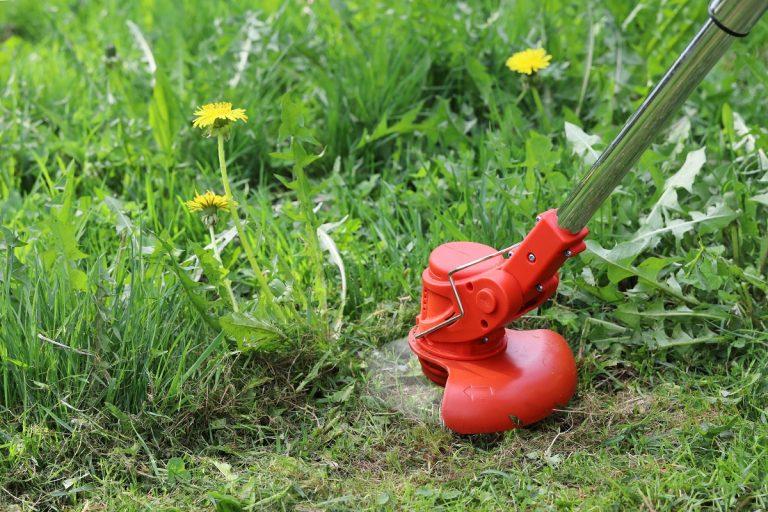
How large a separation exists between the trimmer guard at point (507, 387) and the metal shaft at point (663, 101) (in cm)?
38

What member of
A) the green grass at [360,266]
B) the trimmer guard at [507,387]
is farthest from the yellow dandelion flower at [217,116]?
the trimmer guard at [507,387]

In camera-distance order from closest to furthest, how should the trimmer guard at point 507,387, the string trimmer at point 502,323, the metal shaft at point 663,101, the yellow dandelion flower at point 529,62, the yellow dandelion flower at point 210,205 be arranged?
the metal shaft at point 663,101, the string trimmer at point 502,323, the trimmer guard at point 507,387, the yellow dandelion flower at point 210,205, the yellow dandelion flower at point 529,62

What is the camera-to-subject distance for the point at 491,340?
7.65 feet

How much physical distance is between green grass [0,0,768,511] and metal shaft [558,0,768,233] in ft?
1.56

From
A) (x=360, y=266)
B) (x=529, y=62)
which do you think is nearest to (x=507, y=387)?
(x=360, y=266)

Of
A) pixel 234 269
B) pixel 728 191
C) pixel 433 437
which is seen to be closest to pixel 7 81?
pixel 234 269

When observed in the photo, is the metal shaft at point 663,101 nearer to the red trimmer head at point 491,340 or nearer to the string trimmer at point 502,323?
the string trimmer at point 502,323

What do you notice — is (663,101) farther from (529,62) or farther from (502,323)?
(529,62)

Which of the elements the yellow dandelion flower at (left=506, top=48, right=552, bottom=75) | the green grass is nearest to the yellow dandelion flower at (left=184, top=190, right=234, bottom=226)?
the green grass

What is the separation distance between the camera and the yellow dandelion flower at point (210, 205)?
238cm

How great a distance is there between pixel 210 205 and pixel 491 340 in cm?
76

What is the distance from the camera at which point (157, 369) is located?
2.36 meters

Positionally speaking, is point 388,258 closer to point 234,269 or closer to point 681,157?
point 234,269

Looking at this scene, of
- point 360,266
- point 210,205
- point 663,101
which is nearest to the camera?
point 663,101
